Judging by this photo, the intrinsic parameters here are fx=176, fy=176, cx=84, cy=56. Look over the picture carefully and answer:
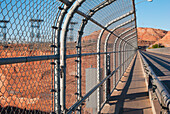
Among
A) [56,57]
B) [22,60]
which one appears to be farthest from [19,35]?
[56,57]

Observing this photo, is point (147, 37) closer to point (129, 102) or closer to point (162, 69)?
point (162, 69)

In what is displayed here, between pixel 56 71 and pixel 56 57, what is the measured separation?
0.67 feet

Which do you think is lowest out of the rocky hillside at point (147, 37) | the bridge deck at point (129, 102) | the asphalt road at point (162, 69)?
the bridge deck at point (129, 102)

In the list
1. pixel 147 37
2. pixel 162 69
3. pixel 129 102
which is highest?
pixel 147 37

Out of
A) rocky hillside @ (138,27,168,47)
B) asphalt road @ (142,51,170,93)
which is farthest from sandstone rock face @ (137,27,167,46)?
asphalt road @ (142,51,170,93)

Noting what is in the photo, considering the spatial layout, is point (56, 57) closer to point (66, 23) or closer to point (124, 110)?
point (66, 23)

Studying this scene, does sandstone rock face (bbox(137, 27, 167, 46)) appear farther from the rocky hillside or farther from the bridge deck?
the bridge deck

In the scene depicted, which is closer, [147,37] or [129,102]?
[129,102]

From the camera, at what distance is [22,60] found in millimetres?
1454

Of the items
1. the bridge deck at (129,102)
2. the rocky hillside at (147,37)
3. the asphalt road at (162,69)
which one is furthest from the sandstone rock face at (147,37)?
the bridge deck at (129,102)

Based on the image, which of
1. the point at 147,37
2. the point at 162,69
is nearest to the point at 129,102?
the point at 162,69

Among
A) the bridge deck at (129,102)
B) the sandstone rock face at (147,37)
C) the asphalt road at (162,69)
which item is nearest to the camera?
the bridge deck at (129,102)

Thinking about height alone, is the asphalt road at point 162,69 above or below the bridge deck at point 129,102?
above

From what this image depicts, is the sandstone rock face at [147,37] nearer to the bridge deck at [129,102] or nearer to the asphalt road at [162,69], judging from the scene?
the asphalt road at [162,69]
